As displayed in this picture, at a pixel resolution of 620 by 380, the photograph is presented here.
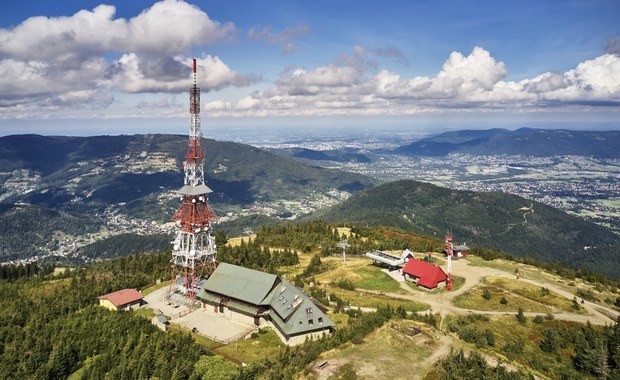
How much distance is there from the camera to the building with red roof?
7919 cm

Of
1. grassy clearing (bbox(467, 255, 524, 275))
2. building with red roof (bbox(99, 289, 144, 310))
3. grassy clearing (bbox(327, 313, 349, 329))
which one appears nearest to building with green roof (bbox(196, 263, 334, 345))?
grassy clearing (bbox(327, 313, 349, 329))

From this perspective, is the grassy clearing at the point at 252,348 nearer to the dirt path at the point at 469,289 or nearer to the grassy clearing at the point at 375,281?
the dirt path at the point at 469,289

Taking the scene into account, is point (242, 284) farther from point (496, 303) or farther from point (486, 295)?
point (496, 303)

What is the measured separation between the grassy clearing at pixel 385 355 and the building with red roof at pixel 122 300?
4581cm

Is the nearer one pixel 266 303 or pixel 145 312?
pixel 266 303

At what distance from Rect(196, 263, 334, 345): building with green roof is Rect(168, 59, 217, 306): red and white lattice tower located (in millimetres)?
7522

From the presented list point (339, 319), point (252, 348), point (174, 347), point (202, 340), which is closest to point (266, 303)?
point (252, 348)

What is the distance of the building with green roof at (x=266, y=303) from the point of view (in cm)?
6169

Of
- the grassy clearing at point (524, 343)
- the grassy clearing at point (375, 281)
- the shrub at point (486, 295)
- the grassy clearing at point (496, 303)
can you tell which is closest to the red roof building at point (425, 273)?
the grassy clearing at point (375, 281)

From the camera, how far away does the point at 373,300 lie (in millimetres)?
77812

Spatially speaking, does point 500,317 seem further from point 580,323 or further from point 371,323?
point 371,323

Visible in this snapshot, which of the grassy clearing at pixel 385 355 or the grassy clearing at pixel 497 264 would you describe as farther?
the grassy clearing at pixel 497 264

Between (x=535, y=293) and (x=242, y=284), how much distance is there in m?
58.5

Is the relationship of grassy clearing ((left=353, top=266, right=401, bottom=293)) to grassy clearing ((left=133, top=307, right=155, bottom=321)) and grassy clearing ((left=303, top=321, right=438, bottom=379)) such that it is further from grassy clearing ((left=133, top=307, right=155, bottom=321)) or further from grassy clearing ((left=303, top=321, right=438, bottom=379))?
grassy clearing ((left=133, top=307, right=155, bottom=321))
